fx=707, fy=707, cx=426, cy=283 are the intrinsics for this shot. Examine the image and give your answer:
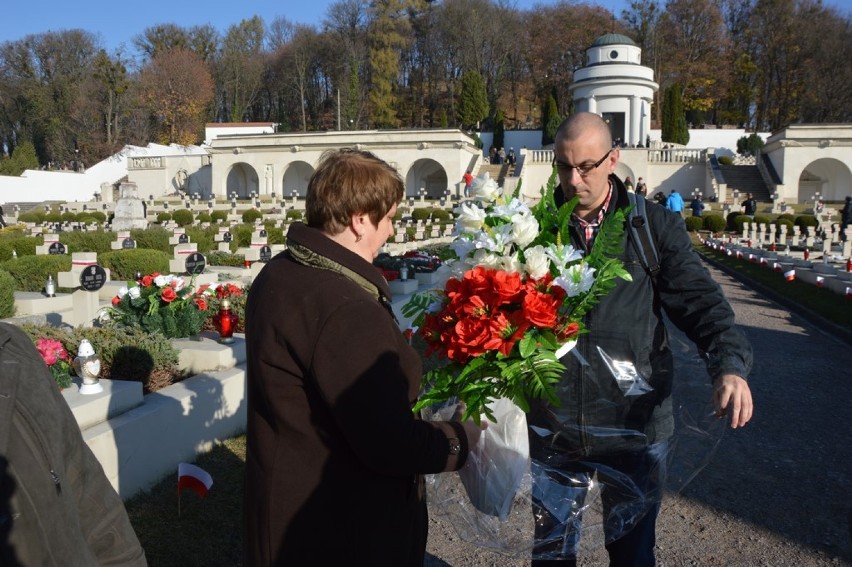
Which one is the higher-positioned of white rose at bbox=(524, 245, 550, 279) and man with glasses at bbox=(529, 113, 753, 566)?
white rose at bbox=(524, 245, 550, 279)

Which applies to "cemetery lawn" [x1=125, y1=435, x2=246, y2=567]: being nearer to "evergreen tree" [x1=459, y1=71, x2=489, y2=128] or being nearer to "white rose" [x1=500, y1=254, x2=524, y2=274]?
"white rose" [x1=500, y1=254, x2=524, y2=274]

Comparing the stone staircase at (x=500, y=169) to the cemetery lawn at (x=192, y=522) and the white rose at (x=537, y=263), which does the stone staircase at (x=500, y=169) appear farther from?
the white rose at (x=537, y=263)

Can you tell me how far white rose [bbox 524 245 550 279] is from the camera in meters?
2.06

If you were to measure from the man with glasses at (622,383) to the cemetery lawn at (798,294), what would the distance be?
823 cm

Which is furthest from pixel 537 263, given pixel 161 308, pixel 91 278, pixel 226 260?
pixel 226 260

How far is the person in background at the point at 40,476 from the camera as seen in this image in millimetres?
1260

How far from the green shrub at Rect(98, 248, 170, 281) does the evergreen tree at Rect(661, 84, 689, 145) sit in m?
45.9

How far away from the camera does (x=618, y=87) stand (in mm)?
46844

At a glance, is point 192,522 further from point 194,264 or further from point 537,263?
point 194,264

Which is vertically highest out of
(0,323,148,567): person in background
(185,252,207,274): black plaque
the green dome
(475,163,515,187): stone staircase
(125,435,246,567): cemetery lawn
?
the green dome

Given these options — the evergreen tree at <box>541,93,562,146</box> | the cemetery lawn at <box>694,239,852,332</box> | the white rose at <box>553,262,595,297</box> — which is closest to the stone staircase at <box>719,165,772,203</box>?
the evergreen tree at <box>541,93,562,146</box>

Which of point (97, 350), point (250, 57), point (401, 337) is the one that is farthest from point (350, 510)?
point (250, 57)

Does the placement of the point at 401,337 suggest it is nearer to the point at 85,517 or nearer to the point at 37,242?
the point at 85,517

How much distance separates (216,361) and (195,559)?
6.79ft
